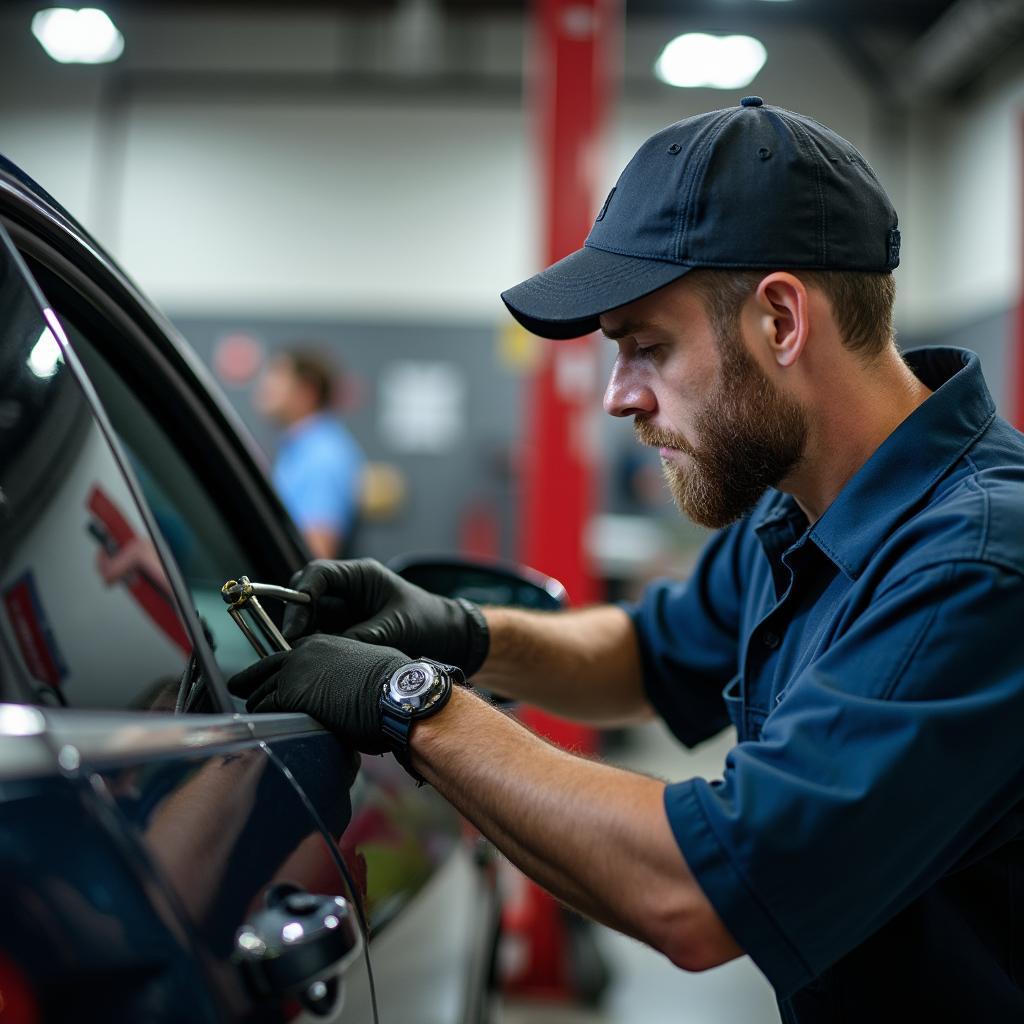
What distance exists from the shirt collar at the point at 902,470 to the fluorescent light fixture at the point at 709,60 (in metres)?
6.61

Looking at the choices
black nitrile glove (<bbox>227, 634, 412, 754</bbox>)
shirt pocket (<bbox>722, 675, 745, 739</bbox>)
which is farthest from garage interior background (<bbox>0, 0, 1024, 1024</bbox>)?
black nitrile glove (<bbox>227, 634, 412, 754</bbox>)

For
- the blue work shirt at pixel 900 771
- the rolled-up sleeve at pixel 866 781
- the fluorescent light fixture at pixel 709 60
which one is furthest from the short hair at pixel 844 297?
the fluorescent light fixture at pixel 709 60

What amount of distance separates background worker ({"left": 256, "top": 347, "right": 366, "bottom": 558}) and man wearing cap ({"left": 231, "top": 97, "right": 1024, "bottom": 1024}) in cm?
Answer: 308

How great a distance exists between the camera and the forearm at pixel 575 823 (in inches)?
38.5

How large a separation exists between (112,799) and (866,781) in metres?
0.61

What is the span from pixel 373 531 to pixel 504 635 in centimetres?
644

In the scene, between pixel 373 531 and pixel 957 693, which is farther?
pixel 373 531

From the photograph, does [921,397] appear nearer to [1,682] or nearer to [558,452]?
[1,682]

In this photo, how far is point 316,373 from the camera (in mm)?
4645

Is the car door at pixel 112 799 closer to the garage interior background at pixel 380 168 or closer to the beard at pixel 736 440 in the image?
the beard at pixel 736 440

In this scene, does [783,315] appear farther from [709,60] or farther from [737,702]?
[709,60]

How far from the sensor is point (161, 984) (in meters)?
0.64

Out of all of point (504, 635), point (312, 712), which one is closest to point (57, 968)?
point (312, 712)

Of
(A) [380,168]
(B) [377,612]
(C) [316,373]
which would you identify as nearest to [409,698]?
(B) [377,612]
